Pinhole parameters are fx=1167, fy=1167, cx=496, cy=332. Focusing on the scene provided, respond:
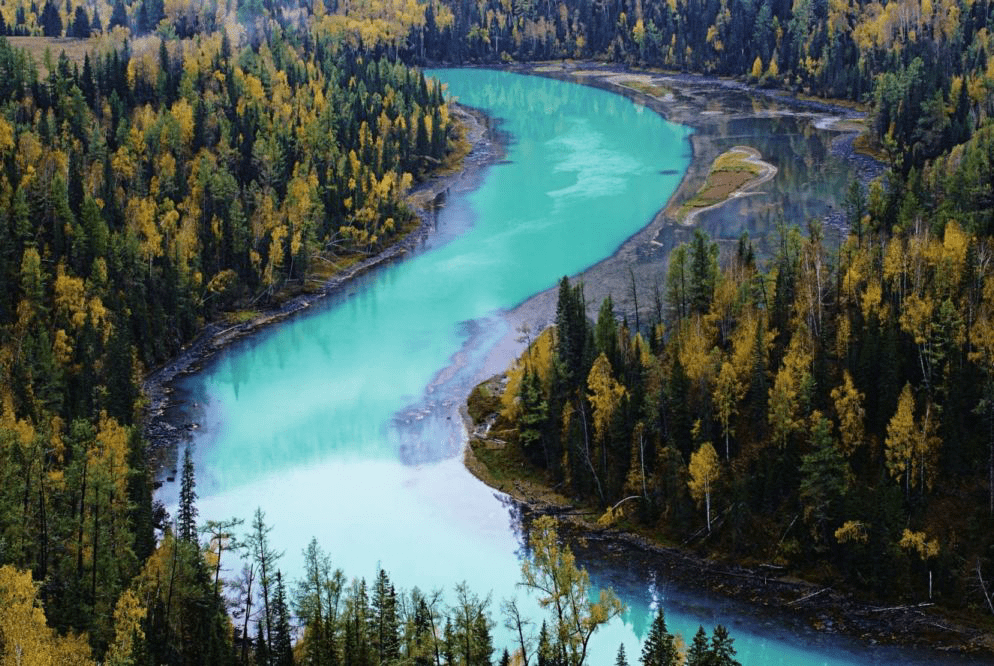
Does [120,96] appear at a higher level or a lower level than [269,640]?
higher

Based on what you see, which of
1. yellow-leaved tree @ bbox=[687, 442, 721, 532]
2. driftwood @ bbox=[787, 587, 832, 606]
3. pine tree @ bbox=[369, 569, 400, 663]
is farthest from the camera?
yellow-leaved tree @ bbox=[687, 442, 721, 532]

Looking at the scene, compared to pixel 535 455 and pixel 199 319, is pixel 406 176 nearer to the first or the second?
pixel 199 319

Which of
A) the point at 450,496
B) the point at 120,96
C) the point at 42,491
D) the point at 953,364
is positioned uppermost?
the point at 120,96

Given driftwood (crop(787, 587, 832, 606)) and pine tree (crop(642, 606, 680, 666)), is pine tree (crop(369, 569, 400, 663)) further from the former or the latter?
driftwood (crop(787, 587, 832, 606))

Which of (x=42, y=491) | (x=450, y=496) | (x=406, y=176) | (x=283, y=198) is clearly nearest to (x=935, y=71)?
(x=406, y=176)

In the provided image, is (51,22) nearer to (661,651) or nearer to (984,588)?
(984,588)

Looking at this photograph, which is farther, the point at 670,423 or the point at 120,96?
the point at 120,96

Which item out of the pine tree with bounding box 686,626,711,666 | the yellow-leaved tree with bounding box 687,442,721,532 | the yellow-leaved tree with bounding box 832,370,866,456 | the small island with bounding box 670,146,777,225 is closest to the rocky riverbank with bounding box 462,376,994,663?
the yellow-leaved tree with bounding box 687,442,721,532
